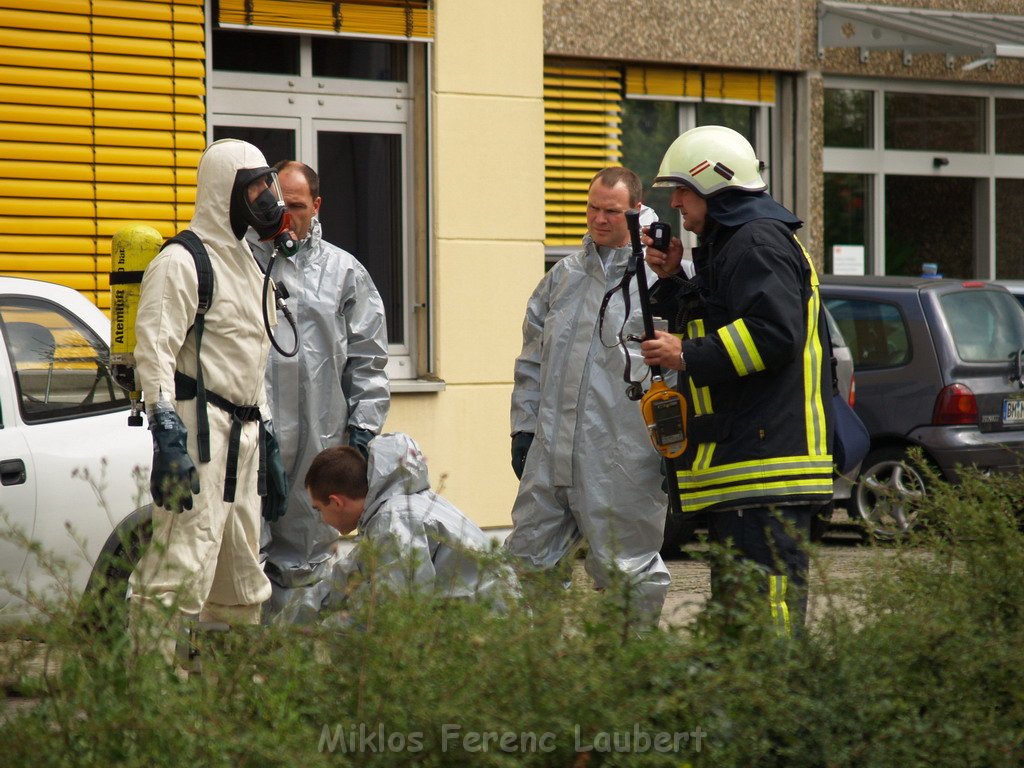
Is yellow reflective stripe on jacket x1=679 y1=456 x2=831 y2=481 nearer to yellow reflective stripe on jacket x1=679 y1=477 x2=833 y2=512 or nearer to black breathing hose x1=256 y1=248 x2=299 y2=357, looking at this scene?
yellow reflective stripe on jacket x1=679 y1=477 x2=833 y2=512

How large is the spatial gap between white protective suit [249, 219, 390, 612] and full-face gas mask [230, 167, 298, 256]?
90cm

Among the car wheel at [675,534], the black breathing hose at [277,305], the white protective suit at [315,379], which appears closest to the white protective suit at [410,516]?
the black breathing hose at [277,305]

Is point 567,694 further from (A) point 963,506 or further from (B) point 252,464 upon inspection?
(B) point 252,464

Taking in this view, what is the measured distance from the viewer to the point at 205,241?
206 inches

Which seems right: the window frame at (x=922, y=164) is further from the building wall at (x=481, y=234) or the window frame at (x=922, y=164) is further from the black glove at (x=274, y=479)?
the black glove at (x=274, y=479)

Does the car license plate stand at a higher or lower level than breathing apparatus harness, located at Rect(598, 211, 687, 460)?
lower

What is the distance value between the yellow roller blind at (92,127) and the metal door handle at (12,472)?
3042 mm

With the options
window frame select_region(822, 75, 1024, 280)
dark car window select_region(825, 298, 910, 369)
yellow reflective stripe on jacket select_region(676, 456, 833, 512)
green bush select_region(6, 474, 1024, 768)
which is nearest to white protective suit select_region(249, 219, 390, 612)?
yellow reflective stripe on jacket select_region(676, 456, 833, 512)

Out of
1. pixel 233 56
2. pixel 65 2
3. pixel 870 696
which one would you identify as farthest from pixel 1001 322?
pixel 870 696

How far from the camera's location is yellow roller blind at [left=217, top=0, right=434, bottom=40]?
934cm

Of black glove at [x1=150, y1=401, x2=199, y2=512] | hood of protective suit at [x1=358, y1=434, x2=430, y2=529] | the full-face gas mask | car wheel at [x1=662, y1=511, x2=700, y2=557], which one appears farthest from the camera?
car wheel at [x1=662, y1=511, x2=700, y2=557]

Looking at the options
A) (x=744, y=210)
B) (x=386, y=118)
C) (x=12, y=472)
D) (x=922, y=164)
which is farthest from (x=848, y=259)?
(x=744, y=210)

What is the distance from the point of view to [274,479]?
5.48 metres

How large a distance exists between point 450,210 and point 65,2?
2589 millimetres
